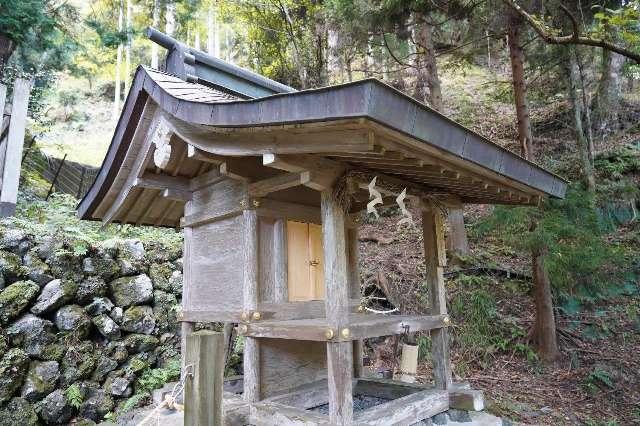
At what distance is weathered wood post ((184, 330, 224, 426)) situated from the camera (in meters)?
2.06

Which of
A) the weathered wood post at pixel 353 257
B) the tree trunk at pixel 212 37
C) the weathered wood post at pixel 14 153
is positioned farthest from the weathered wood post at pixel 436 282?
the tree trunk at pixel 212 37

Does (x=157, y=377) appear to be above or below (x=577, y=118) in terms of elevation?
below

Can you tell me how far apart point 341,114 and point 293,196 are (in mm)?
1829

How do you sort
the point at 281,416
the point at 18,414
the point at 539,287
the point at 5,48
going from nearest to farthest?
the point at 281,416
the point at 18,414
the point at 539,287
the point at 5,48

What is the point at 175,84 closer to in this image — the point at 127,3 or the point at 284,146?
the point at 284,146

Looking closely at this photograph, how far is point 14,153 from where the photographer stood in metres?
5.98

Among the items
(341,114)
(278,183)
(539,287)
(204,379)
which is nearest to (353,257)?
(278,183)

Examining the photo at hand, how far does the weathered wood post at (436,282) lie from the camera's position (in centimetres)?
381

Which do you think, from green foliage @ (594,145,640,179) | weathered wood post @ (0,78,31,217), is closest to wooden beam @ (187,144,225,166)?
weathered wood post @ (0,78,31,217)

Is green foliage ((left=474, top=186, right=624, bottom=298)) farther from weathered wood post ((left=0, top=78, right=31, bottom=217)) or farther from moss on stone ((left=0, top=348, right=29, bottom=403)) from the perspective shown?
weathered wood post ((left=0, top=78, right=31, bottom=217))

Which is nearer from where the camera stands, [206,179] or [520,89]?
[206,179]

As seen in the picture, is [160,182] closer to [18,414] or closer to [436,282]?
[436,282]

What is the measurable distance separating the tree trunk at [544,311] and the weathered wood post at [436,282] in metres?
2.93

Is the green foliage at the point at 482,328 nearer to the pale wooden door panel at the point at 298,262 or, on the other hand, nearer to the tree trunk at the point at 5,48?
the pale wooden door panel at the point at 298,262
